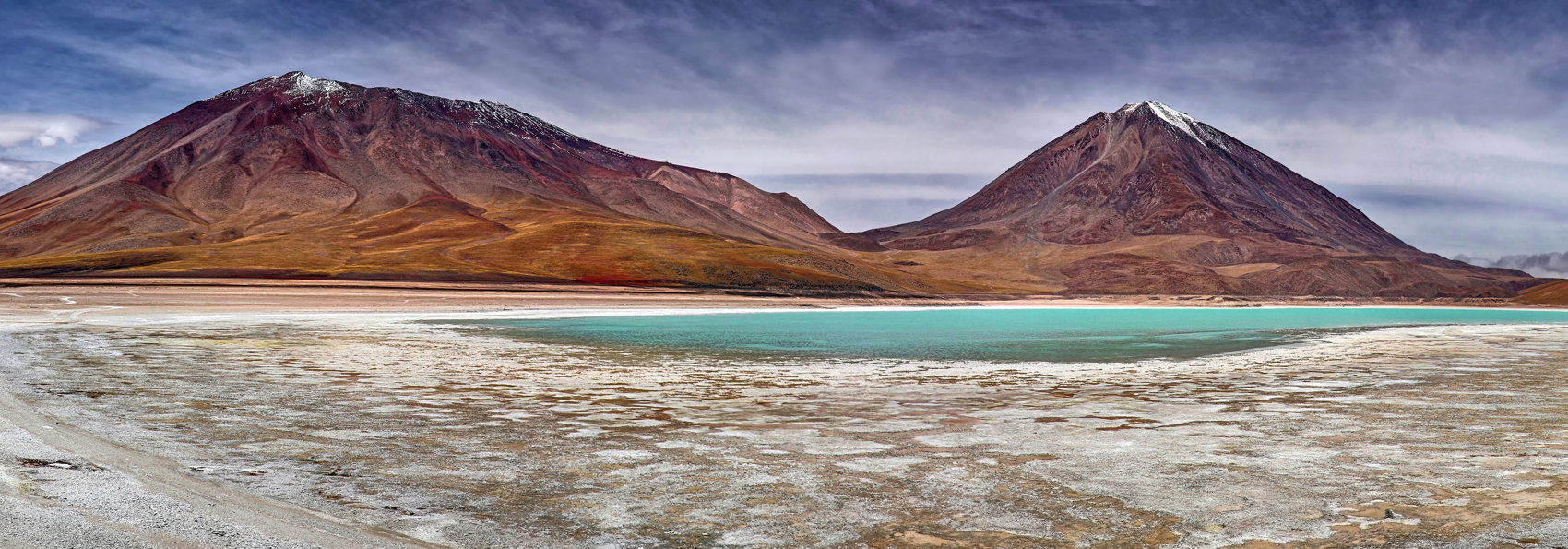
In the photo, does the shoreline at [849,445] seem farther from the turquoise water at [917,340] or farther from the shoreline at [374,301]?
the shoreline at [374,301]

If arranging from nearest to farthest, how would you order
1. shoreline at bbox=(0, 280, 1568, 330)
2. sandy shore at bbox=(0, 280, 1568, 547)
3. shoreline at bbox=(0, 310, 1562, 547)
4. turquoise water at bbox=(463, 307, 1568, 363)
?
sandy shore at bbox=(0, 280, 1568, 547) → shoreline at bbox=(0, 310, 1562, 547) → turquoise water at bbox=(463, 307, 1568, 363) → shoreline at bbox=(0, 280, 1568, 330)

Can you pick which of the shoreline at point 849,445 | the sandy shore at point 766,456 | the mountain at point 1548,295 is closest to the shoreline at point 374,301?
the mountain at point 1548,295

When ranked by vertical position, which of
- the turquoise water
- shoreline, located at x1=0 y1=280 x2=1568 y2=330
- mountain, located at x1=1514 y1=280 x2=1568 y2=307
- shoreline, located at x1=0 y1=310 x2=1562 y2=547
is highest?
mountain, located at x1=1514 y1=280 x2=1568 y2=307

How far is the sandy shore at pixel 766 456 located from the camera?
21.6ft

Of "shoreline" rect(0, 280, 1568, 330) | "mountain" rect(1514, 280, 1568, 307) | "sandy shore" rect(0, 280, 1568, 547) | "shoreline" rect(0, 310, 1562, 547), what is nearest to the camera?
"sandy shore" rect(0, 280, 1568, 547)

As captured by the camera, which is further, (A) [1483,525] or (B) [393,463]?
(B) [393,463]

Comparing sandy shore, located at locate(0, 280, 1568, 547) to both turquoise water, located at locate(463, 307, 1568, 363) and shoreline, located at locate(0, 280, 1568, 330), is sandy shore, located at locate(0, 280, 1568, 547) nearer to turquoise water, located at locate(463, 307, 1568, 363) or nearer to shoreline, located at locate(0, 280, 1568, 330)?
turquoise water, located at locate(463, 307, 1568, 363)

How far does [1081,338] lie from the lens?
1414 inches

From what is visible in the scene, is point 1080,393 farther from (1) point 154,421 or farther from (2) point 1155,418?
(1) point 154,421

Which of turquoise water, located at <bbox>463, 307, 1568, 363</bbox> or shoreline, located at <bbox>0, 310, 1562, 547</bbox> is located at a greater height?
turquoise water, located at <bbox>463, 307, 1568, 363</bbox>

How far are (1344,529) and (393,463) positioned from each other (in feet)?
26.2

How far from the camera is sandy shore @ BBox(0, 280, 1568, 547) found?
659 cm

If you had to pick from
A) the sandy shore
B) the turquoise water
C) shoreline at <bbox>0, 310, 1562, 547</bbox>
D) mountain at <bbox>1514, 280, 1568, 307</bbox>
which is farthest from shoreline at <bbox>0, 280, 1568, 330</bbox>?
shoreline at <bbox>0, 310, 1562, 547</bbox>

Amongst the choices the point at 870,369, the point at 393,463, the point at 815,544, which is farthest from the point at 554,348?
the point at 815,544
